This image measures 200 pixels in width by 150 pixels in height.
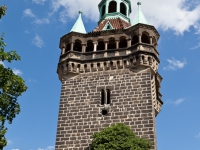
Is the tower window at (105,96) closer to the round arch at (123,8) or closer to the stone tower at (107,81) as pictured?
the stone tower at (107,81)

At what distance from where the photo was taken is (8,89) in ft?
45.8

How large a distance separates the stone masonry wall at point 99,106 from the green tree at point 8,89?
34.8 feet

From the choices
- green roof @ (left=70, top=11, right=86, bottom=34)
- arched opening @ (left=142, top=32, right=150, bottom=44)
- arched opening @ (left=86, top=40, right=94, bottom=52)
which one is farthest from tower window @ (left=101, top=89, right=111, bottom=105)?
green roof @ (left=70, top=11, right=86, bottom=34)

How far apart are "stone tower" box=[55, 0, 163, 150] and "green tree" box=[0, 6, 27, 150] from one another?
34.8ft

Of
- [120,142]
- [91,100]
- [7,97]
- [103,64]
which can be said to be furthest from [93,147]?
[7,97]

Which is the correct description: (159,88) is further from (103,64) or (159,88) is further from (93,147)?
(93,147)

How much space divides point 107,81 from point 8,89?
13.5 metres

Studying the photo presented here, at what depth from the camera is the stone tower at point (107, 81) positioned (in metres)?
24.3

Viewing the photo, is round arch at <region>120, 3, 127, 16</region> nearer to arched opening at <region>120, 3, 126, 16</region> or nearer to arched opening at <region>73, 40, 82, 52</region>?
arched opening at <region>120, 3, 126, 16</region>

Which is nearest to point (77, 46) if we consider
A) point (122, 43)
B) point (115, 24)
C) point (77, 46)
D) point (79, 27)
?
point (77, 46)

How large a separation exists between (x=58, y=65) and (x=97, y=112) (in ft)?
21.4

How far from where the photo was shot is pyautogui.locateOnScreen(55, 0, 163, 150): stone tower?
79.9ft

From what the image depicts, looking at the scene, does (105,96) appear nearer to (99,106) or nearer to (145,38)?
(99,106)

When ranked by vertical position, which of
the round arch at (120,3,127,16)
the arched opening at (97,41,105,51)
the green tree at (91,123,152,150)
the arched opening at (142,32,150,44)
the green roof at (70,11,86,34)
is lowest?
the green tree at (91,123,152,150)
